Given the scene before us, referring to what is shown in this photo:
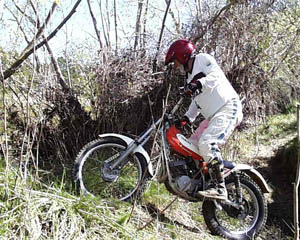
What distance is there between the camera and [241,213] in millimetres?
4027

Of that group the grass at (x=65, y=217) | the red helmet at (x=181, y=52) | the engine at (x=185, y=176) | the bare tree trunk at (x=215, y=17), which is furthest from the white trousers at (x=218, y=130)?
the bare tree trunk at (x=215, y=17)

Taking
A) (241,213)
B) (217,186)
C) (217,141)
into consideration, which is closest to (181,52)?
(217,141)

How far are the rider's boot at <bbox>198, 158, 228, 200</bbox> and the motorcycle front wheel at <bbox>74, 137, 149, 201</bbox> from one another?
693 mm

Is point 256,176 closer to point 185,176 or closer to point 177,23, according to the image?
point 185,176

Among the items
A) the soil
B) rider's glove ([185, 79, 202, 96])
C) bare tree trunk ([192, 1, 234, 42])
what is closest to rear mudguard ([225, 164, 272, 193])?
the soil

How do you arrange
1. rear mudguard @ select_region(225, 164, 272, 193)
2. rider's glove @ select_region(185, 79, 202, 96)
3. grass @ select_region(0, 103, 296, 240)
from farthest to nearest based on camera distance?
rear mudguard @ select_region(225, 164, 272, 193), rider's glove @ select_region(185, 79, 202, 96), grass @ select_region(0, 103, 296, 240)

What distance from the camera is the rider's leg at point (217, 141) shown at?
374cm

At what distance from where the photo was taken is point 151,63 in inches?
207

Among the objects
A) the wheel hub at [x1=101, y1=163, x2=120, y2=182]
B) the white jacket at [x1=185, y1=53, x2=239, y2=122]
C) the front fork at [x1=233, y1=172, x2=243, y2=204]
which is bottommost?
the front fork at [x1=233, y1=172, x2=243, y2=204]

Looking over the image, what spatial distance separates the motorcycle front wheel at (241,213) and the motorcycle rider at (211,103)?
0.95 feet

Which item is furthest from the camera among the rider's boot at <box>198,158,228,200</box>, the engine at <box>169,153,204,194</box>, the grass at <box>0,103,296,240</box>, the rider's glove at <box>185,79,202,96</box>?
the engine at <box>169,153,204,194</box>

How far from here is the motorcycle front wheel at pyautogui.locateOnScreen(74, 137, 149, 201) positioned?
4000 mm

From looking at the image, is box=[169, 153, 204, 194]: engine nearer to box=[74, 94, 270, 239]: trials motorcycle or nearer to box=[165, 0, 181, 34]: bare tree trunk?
box=[74, 94, 270, 239]: trials motorcycle

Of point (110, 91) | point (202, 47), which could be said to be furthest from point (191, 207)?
→ point (202, 47)
